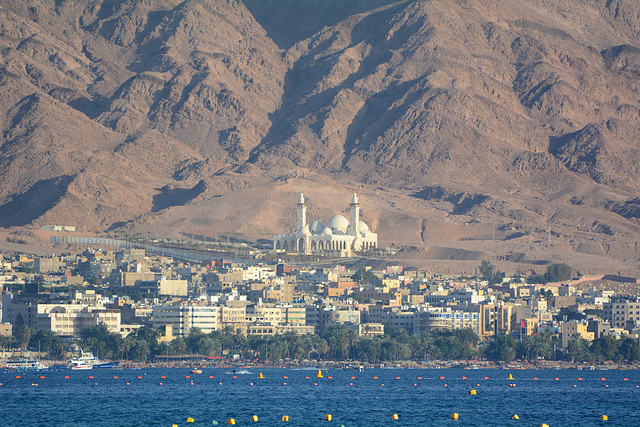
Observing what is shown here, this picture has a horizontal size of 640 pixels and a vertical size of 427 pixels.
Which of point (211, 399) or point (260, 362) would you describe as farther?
point (260, 362)

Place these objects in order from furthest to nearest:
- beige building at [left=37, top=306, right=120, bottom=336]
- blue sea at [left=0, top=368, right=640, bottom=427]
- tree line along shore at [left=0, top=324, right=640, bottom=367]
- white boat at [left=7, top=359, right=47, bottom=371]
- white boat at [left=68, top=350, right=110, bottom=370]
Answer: beige building at [left=37, top=306, right=120, bottom=336] → tree line along shore at [left=0, top=324, right=640, bottom=367] → white boat at [left=68, top=350, right=110, bottom=370] → white boat at [left=7, top=359, right=47, bottom=371] → blue sea at [left=0, top=368, right=640, bottom=427]

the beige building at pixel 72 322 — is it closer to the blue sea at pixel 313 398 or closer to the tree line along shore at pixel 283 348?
the tree line along shore at pixel 283 348

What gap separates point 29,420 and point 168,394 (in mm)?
24695

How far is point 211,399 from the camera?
142m

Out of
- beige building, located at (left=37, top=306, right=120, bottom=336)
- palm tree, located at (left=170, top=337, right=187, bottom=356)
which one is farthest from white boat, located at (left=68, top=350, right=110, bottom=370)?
beige building, located at (left=37, top=306, right=120, bottom=336)

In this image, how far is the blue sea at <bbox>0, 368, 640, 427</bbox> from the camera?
12719 cm

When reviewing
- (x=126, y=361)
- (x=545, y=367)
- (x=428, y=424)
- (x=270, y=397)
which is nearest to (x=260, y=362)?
(x=126, y=361)

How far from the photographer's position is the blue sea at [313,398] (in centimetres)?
12719

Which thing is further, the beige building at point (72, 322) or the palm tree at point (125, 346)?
the beige building at point (72, 322)

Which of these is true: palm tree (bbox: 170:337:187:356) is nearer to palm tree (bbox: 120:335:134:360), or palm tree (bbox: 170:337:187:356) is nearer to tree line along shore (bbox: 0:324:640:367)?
tree line along shore (bbox: 0:324:640:367)

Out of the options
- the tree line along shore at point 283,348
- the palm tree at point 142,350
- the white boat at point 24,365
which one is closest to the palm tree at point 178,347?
the tree line along shore at point 283,348

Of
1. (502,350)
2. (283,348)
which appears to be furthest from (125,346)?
(502,350)

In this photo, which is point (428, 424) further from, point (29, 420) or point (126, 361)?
point (126, 361)

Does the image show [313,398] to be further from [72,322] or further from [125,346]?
[72,322]
